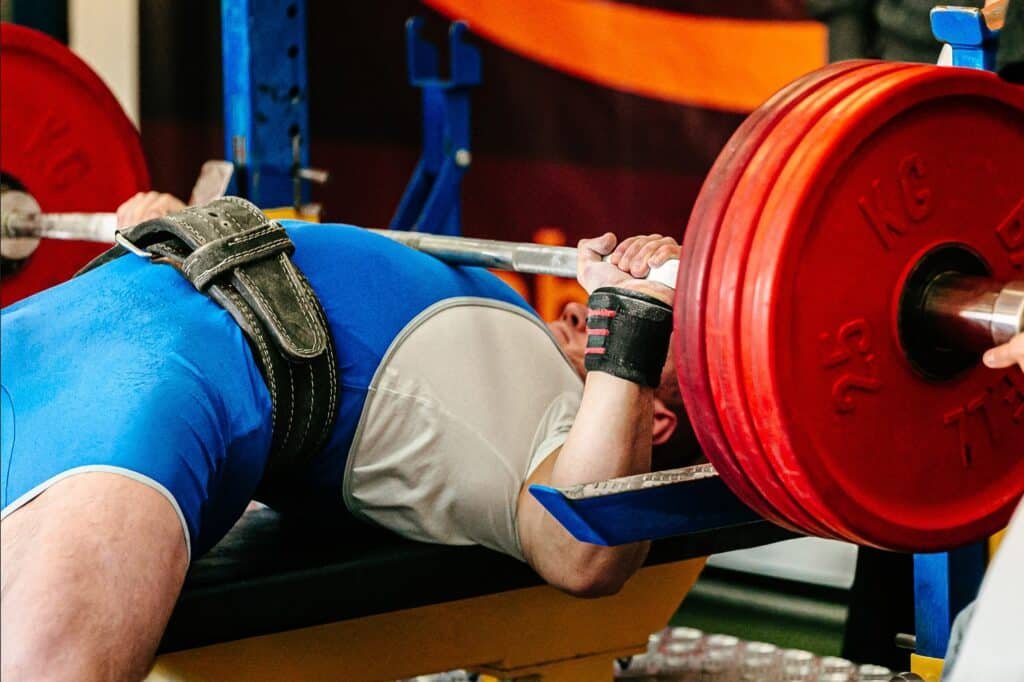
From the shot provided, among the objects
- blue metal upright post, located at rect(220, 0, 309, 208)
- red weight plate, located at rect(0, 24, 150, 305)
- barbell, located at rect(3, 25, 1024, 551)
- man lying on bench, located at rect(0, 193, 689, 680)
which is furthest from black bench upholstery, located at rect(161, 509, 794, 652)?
red weight plate, located at rect(0, 24, 150, 305)

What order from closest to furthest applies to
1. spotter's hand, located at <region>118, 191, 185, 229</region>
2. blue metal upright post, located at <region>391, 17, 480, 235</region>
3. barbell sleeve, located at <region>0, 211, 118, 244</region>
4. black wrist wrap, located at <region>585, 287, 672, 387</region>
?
black wrist wrap, located at <region>585, 287, 672, 387</region>, spotter's hand, located at <region>118, 191, 185, 229</region>, barbell sleeve, located at <region>0, 211, 118, 244</region>, blue metal upright post, located at <region>391, 17, 480, 235</region>

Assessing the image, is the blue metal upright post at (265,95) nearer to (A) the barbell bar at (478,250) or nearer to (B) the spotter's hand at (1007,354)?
(A) the barbell bar at (478,250)

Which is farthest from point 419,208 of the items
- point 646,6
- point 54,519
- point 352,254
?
point 54,519

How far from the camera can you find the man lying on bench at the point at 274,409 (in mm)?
1248

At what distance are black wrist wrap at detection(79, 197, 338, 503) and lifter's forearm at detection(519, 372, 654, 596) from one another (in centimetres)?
27

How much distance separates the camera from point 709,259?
1.15 m

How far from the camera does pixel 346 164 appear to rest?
409 cm

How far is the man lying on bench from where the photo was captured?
125 cm

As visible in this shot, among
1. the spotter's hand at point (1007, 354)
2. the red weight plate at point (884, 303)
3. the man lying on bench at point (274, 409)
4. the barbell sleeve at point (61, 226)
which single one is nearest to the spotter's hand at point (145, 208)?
the barbell sleeve at point (61, 226)

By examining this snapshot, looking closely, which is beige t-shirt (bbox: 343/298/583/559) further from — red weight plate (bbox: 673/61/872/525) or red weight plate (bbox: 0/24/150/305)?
red weight plate (bbox: 0/24/150/305)

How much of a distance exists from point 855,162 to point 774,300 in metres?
0.14

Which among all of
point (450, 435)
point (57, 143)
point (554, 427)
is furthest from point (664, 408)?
point (57, 143)

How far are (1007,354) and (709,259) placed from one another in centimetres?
25

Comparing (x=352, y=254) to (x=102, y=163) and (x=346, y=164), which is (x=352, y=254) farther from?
(x=346, y=164)
